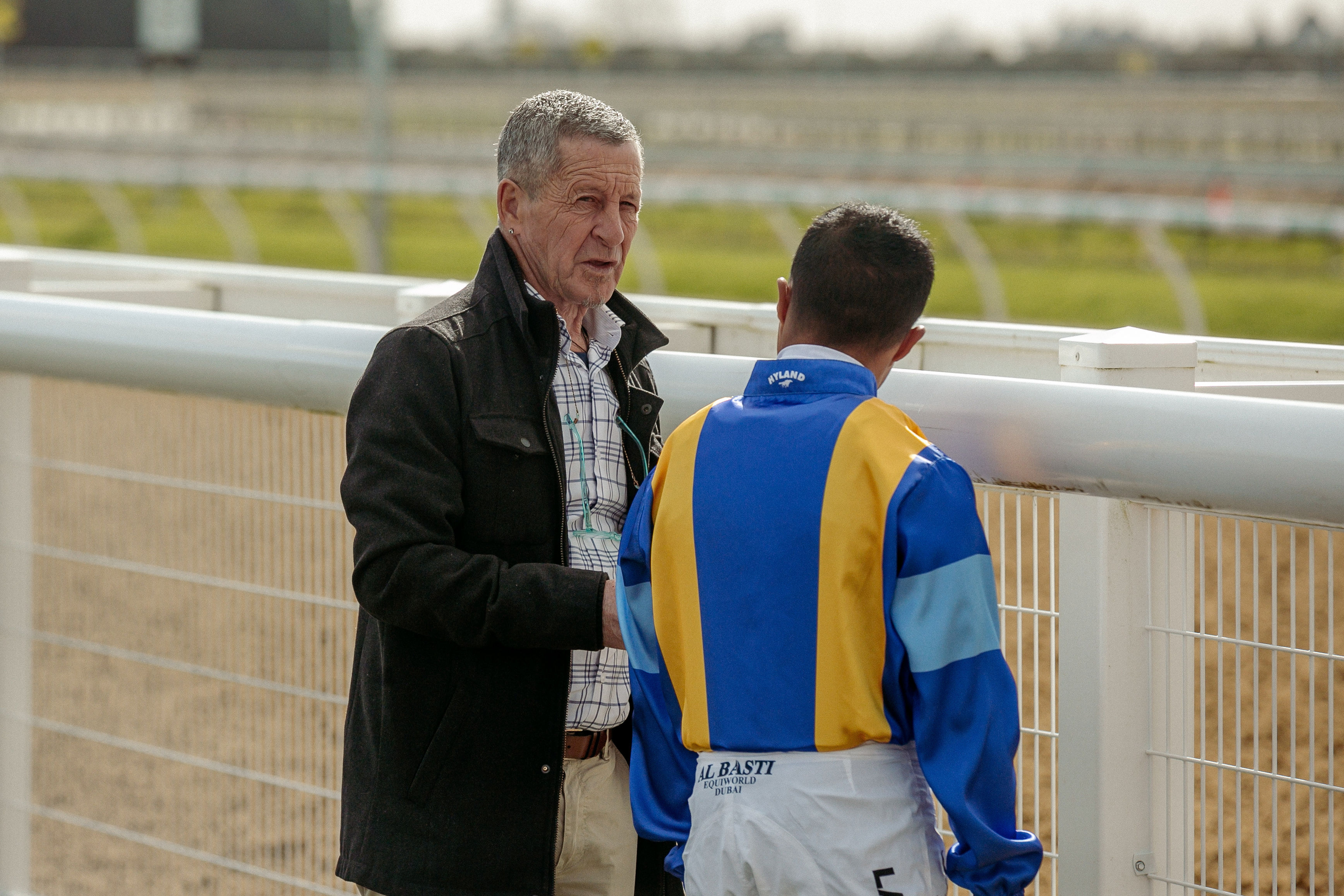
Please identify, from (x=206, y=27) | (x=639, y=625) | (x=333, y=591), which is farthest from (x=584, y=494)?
(x=206, y=27)

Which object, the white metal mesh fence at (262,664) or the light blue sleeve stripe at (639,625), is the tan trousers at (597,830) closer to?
the light blue sleeve stripe at (639,625)

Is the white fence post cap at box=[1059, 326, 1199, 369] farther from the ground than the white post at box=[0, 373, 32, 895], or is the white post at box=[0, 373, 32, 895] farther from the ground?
the white fence post cap at box=[1059, 326, 1199, 369]

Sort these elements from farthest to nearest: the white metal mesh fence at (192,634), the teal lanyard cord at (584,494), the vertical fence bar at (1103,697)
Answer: the white metal mesh fence at (192,634) < the teal lanyard cord at (584,494) < the vertical fence bar at (1103,697)

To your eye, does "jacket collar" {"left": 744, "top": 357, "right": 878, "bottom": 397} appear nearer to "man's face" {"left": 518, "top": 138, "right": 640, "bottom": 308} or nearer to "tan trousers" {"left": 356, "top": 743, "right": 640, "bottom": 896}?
"man's face" {"left": 518, "top": 138, "right": 640, "bottom": 308}

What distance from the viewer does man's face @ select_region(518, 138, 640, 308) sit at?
6.34 ft

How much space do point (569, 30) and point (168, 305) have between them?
121 feet

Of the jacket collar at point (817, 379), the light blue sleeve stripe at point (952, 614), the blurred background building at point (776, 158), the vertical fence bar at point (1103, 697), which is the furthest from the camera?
the blurred background building at point (776, 158)

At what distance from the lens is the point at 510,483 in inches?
72.2

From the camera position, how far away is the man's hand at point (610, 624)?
1695mm

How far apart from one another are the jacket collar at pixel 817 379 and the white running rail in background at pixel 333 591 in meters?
0.17

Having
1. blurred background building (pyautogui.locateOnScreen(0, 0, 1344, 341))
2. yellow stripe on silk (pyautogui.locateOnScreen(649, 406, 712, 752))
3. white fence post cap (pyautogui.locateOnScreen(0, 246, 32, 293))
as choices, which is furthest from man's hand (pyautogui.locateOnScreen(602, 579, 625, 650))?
blurred background building (pyautogui.locateOnScreen(0, 0, 1344, 341))

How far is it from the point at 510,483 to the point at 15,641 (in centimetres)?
150

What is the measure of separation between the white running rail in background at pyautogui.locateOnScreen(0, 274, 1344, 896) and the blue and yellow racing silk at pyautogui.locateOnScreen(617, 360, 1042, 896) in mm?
222

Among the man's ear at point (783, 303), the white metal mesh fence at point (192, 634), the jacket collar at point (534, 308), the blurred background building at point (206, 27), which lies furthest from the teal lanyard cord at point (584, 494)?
the blurred background building at point (206, 27)
